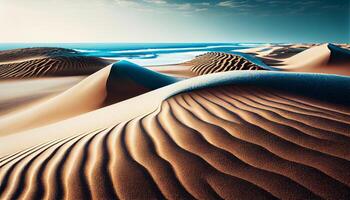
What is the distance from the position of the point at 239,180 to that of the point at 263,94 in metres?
1.76

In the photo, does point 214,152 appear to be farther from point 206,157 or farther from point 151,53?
point 151,53

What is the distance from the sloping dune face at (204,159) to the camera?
57.7 inches

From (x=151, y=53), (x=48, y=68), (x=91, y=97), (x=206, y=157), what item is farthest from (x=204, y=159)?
(x=151, y=53)

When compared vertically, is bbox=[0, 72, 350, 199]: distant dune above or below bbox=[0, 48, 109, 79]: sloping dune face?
above

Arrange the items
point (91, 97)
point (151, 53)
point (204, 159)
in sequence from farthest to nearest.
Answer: point (151, 53), point (91, 97), point (204, 159)

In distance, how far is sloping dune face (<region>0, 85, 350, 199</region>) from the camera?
146cm

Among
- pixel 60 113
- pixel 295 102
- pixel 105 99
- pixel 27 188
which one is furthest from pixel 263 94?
pixel 60 113

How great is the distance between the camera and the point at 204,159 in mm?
1737

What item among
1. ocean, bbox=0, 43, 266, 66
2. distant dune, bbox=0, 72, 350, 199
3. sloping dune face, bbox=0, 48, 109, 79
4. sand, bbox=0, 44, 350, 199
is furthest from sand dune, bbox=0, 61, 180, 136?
Answer: ocean, bbox=0, 43, 266, 66

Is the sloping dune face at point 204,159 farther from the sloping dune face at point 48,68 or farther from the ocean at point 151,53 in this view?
the ocean at point 151,53

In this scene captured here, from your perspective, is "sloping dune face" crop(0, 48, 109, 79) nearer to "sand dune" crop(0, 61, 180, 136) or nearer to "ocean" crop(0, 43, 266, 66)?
"ocean" crop(0, 43, 266, 66)

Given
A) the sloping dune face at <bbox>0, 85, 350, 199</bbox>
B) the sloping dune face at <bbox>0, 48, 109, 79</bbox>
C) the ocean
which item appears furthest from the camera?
the ocean

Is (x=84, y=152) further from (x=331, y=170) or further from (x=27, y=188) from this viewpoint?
(x=331, y=170)

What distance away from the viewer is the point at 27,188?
1.67 m
